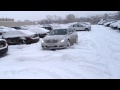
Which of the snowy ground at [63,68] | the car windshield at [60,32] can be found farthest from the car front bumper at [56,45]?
the snowy ground at [63,68]

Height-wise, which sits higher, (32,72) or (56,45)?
(56,45)

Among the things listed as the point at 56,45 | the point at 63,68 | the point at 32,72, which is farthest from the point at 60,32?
the point at 32,72

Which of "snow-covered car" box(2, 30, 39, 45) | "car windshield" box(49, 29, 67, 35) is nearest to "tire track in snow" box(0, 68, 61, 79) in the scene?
"car windshield" box(49, 29, 67, 35)

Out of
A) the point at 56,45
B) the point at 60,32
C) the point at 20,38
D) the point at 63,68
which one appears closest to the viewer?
the point at 63,68

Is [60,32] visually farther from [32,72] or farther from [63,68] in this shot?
[32,72]

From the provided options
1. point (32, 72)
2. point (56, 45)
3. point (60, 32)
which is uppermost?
point (60, 32)

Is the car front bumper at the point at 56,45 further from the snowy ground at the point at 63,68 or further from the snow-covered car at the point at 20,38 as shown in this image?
the snow-covered car at the point at 20,38

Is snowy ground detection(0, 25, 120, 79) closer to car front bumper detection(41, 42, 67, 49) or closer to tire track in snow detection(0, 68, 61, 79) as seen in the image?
tire track in snow detection(0, 68, 61, 79)

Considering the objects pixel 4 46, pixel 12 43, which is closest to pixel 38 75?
pixel 4 46
